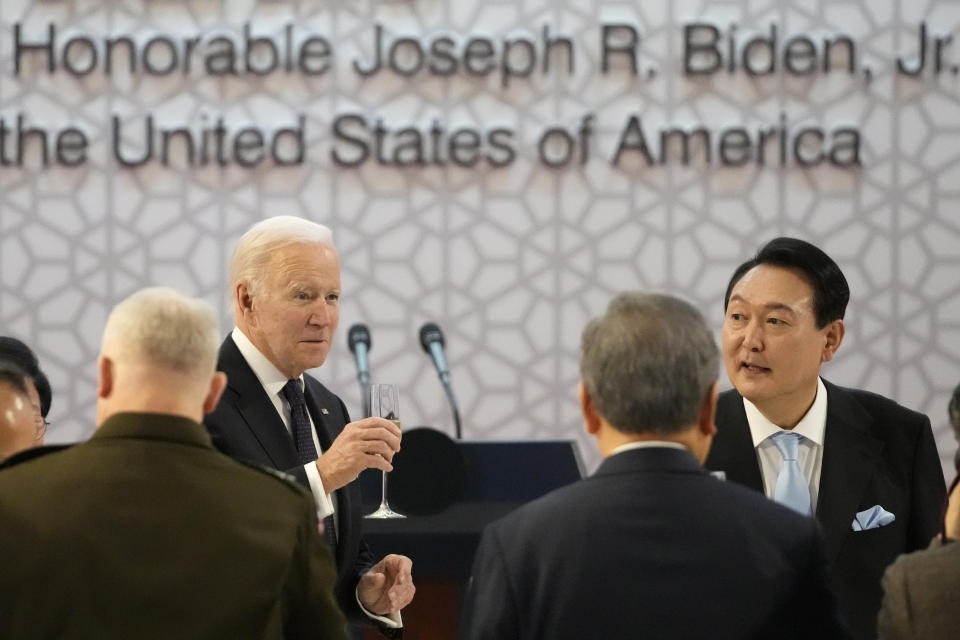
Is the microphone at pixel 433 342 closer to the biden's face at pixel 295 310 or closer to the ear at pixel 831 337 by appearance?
the biden's face at pixel 295 310

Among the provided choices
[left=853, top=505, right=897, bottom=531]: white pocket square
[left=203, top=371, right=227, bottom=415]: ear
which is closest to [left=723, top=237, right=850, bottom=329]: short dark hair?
[left=853, top=505, right=897, bottom=531]: white pocket square

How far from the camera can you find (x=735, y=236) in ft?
19.0

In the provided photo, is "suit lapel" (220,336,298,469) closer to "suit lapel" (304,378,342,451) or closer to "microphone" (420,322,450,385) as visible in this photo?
"suit lapel" (304,378,342,451)

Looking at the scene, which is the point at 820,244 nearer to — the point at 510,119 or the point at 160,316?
the point at 510,119

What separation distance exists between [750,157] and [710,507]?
4.28 meters

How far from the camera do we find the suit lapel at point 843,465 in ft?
8.27

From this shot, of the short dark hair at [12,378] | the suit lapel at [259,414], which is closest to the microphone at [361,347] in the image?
the suit lapel at [259,414]

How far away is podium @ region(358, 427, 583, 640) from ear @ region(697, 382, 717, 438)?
1691 millimetres

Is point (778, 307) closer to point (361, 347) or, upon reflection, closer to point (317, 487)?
point (317, 487)

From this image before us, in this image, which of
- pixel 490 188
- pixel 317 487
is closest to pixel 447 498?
pixel 317 487

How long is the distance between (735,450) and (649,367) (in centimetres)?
99

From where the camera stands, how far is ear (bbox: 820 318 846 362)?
2.77 metres

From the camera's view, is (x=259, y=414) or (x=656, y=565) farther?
(x=259, y=414)

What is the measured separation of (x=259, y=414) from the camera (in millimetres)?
2664
